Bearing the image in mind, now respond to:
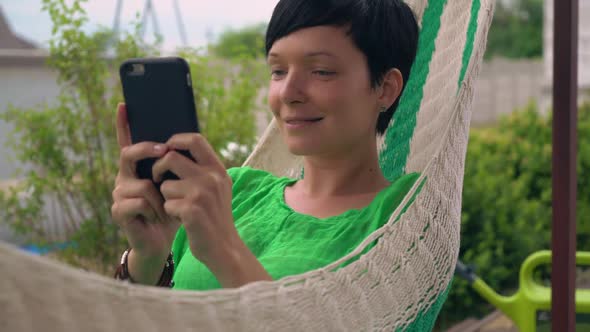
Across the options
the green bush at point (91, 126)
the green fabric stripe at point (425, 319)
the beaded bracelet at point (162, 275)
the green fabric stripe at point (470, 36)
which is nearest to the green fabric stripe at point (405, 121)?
the green fabric stripe at point (470, 36)

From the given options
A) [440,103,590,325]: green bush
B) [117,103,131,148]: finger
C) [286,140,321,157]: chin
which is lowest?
[440,103,590,325]: green bush

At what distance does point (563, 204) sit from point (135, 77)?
1224 mm

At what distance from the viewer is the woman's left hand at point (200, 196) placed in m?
1.22

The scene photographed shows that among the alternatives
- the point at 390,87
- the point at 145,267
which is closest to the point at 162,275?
the point at 145,267

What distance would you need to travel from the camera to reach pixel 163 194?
4.10 feet

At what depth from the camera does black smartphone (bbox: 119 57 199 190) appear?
131cm

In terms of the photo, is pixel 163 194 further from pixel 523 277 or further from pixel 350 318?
pixel 523 277

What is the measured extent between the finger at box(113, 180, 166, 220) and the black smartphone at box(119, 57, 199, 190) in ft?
0.05

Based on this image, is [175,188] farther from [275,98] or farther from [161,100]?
[275,98]

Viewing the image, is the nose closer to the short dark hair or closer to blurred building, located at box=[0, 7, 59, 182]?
the short dark hair

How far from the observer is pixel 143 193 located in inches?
51.7

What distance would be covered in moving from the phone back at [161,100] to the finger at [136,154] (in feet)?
0.11

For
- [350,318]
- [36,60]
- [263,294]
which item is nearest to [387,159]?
[350,318]

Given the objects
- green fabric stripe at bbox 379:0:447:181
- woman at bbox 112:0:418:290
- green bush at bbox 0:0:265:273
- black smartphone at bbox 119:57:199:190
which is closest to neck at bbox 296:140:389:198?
woman at bbox 112:0:418:290
